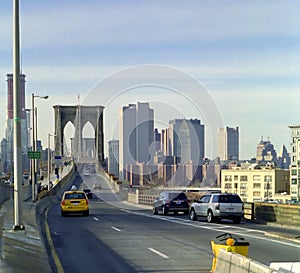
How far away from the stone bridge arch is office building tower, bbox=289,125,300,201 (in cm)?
6597

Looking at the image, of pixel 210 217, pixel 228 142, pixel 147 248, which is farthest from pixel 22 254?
pixel 228 142

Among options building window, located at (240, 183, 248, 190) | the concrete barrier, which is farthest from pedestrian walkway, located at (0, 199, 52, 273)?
building window, located at (240, 183, 248, 190)

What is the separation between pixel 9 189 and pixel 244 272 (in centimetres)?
4053

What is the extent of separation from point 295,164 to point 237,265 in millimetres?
74750

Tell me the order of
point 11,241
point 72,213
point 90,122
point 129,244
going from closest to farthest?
point 11,241
point 129,244
point 72,213
point 90,122

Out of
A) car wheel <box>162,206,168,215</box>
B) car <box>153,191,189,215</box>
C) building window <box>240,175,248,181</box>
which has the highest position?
car <box>153,191,189,215</box>

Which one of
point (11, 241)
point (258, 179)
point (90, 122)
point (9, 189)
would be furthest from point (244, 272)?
point (90, 122)

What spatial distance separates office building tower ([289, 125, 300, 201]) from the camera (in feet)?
253

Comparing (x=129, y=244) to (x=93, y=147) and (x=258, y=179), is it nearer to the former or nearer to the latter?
(x=258, y=179)

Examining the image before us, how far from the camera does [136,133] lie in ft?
250

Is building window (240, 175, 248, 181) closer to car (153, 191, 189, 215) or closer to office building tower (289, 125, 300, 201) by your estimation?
office building tower (289, 125, 300, 201)

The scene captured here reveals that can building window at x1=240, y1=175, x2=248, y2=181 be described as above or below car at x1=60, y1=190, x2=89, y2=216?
below

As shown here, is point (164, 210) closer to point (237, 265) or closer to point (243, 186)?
point (237, 265)

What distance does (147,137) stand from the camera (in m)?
76.0
